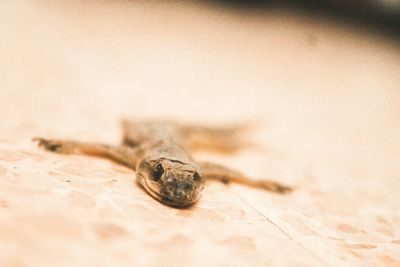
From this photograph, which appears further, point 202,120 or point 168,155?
point 202,120

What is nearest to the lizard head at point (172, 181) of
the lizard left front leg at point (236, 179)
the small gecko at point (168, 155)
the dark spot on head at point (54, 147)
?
the small gecko at point (168, 155)

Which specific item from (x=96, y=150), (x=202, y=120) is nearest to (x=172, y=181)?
(x=96, y=150)

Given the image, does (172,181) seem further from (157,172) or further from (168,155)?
(168,155)

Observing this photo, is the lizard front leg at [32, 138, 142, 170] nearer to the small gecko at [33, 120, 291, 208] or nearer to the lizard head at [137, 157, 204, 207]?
the small gecko at [33, 120, 291, 208]

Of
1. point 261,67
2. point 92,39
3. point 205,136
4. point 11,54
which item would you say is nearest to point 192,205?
point 205,136

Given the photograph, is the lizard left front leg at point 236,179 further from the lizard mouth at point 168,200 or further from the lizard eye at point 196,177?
the lizard mouth at point 168,200

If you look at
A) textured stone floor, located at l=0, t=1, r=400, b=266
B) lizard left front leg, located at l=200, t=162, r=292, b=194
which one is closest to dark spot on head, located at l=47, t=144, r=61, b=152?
textured stone floor, located at l=0, t=1, r=400, b=266
